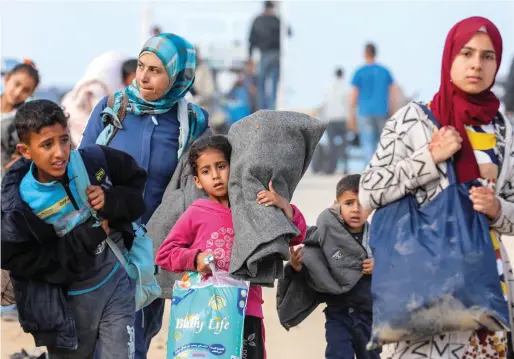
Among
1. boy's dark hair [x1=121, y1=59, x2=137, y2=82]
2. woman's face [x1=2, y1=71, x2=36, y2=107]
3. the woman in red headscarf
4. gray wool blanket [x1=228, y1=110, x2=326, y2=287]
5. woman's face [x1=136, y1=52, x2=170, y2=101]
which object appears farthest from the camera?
woman's face [x1=2, y1=71, x2=36, y2=107]

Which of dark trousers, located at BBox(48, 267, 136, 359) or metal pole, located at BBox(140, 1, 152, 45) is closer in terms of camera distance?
dark trousers, located at BBox(48, 267, 136, 359)

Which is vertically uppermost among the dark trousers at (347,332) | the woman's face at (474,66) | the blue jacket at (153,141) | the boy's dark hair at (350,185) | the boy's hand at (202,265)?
the woman's face at (474,66)

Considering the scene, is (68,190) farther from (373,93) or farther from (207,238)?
(373,93)

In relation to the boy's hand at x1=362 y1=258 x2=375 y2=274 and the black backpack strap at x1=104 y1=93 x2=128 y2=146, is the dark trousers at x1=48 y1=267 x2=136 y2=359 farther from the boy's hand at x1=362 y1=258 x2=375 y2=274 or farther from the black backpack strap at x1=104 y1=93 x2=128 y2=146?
the boy's hand at x1=362 y1=258 x2=375 y2=274

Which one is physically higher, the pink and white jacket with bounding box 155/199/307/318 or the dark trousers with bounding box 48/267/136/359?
the pink and white jacket with bounding box 155/199/307/318

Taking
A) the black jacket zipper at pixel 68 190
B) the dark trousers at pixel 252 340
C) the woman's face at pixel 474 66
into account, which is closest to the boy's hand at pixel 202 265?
the dark trousers at pixel 252 340

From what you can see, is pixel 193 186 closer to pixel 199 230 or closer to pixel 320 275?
pixel 199 230

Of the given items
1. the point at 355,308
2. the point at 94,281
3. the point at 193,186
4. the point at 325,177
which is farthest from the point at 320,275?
the point at 325,177

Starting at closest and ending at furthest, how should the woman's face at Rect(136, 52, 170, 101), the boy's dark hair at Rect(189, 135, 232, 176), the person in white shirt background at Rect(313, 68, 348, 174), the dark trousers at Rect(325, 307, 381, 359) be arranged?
the boy's dark hair at Rect(189, 135, 232, 176)
the woman's face at Rect(136, 52, 170, 101)
the dark trousers at Rect(325, 307, 381, 359)
the person in white shirt background at Rect(313, 68, 348, 174)

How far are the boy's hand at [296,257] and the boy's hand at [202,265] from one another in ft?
2.86

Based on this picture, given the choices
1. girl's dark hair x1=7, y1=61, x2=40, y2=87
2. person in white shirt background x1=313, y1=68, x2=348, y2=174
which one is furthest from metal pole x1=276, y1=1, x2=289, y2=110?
girl's dark hair x1=7, y1=61, x2=40, y2=87

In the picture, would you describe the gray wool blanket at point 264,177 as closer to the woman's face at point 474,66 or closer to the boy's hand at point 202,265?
the boy's hand at point 202,265

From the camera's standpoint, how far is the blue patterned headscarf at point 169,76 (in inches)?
271

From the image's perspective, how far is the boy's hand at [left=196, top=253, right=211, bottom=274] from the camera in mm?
6047
